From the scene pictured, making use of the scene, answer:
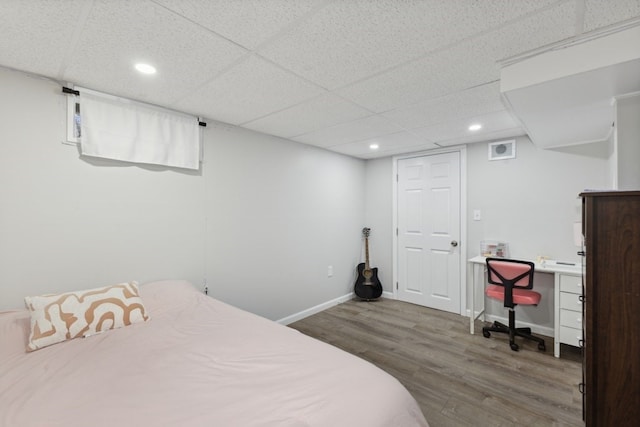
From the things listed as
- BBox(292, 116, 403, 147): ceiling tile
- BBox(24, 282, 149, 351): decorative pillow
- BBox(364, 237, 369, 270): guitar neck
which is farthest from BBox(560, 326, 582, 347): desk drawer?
BBox(24, 282, 149, 351): decorative pillow

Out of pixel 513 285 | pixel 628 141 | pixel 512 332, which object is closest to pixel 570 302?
pixel 513 285

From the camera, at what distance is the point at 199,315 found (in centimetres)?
199

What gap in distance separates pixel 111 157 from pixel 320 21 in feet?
6.14

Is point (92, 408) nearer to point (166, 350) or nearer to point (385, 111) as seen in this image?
point (166, 350)

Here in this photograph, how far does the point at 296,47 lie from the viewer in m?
1.58

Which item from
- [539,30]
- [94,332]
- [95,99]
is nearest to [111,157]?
[95,99]

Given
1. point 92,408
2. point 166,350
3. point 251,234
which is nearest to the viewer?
point 92,408

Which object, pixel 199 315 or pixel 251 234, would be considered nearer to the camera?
pixel 199 315

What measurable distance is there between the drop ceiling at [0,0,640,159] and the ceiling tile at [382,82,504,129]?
0.02m

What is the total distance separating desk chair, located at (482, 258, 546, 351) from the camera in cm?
285

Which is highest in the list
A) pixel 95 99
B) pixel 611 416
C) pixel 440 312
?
pixel 95 99

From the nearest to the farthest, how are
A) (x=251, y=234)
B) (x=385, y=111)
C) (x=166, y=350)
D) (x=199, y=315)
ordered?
(x=166, y=350)
(x=199, y=315)
(x=385, y=111)
(x=251, y=234)

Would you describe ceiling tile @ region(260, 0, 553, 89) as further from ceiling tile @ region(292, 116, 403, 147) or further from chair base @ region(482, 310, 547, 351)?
chair base @ region(482, 310, 547, 351)

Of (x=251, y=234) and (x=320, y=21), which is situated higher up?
(x=320, y=21)
